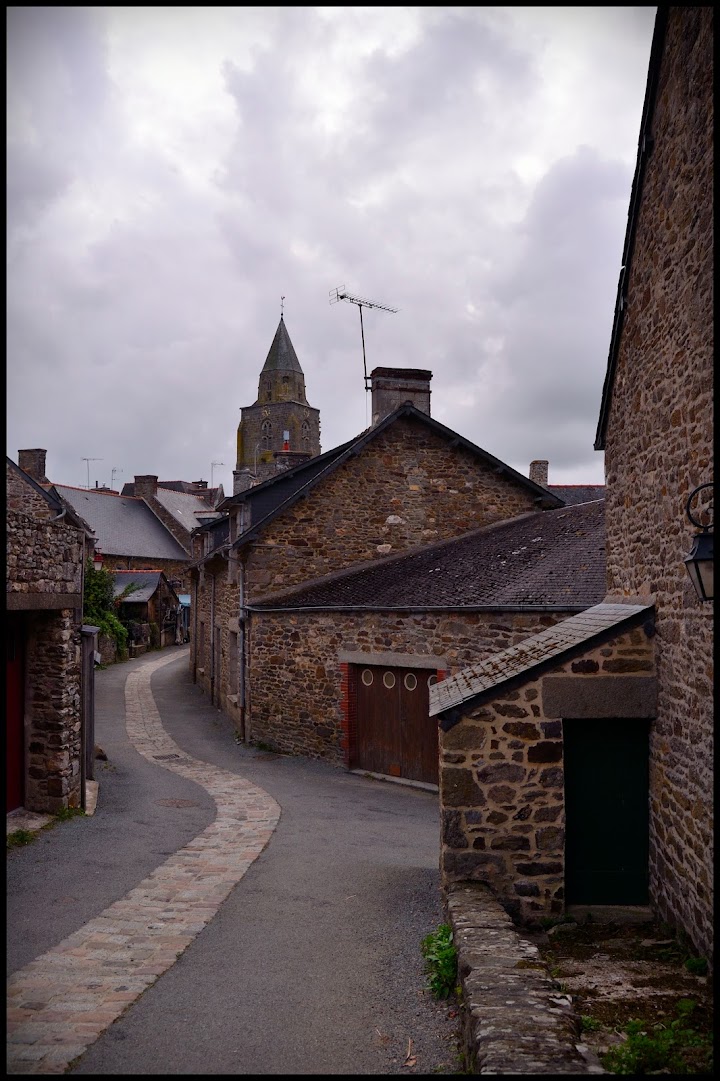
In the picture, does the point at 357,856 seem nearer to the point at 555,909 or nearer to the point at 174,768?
the point at 555,909

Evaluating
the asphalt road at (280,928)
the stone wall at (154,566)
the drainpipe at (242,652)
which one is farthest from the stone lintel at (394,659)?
the stone wall at (154,566)

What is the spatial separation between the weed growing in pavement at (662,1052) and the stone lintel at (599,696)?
245 cm

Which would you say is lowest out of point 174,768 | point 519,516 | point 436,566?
point 174,768

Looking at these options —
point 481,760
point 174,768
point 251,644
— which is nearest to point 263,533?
point 251,644

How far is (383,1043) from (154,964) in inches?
79.3

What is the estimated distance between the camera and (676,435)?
228 inches

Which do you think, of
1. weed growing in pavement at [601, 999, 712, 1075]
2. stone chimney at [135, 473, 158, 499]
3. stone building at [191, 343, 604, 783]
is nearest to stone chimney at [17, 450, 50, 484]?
stone chimney at [135, 473, 158, 499]

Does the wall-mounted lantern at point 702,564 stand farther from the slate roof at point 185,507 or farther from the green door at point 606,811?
the slate roof at point 185,507

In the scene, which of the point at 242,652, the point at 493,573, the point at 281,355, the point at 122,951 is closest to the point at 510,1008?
the point at 122,951

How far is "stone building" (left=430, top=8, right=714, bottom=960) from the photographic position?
5.78 m

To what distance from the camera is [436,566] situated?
14805 mm

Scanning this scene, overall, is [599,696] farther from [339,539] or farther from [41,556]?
[339,539]

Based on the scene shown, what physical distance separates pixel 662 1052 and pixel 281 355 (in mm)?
72536

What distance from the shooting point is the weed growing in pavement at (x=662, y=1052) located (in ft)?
12.6
